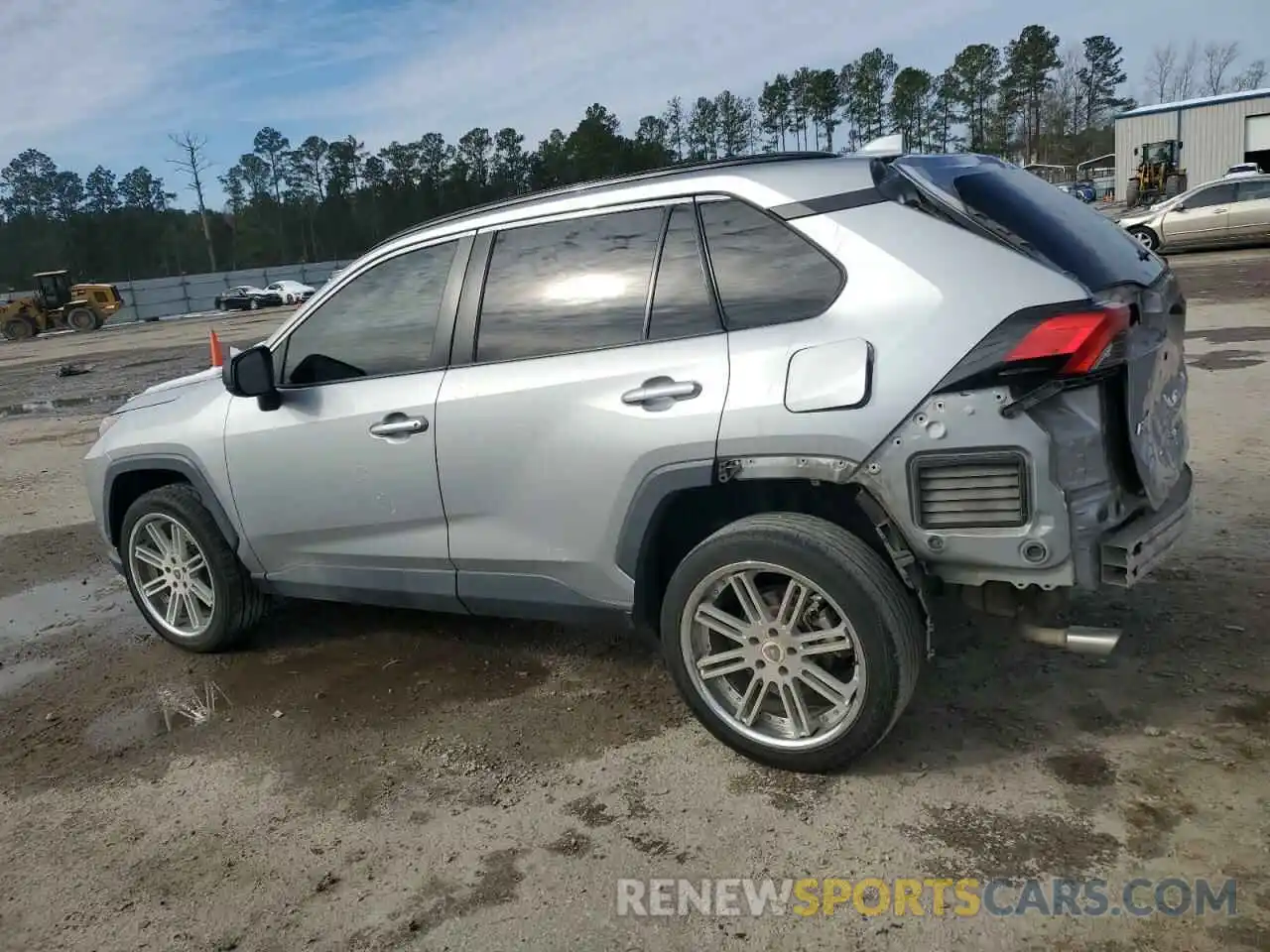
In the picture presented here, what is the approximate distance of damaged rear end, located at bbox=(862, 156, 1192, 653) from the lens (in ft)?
9.06

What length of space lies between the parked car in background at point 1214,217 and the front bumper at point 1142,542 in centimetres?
2051

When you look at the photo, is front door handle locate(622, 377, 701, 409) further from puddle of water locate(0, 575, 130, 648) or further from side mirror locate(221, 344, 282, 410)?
puddle of water locate(0, 575, 130, 648)

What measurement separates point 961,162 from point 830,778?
2.09 m

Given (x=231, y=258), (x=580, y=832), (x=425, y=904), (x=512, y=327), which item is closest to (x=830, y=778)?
(x=580, y=832)

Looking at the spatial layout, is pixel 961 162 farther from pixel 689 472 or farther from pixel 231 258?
pixel 231 258

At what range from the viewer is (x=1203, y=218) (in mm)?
21938

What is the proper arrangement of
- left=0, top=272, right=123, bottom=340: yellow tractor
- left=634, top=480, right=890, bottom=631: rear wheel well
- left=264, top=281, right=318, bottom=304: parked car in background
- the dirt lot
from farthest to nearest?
left=264, top=281, right=318, bottom=304: parked car in background, left=0, top=272, right=123, bottom=340: yellow tractor, left=634, top=480, right=890, bottom=631: rear wheel well, the dirt lot

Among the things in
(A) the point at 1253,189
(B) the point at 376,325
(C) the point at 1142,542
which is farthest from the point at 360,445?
(A) the point at 1253,189

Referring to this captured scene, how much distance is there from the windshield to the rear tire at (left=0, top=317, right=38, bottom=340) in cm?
4315

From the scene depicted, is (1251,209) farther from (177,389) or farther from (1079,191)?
(177,389)

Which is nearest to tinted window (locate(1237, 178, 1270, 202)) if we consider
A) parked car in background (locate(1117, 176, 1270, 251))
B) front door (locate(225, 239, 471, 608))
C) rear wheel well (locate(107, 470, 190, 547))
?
parked car in background (locate(1117, 176, 1270, 251))

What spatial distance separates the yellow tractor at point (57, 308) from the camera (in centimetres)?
3884

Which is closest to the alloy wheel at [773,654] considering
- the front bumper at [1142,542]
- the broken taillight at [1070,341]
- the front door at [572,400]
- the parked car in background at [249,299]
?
the front door at [572,400]

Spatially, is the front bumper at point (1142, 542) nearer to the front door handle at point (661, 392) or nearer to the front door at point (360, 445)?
the front door handle at point (661, 392)
